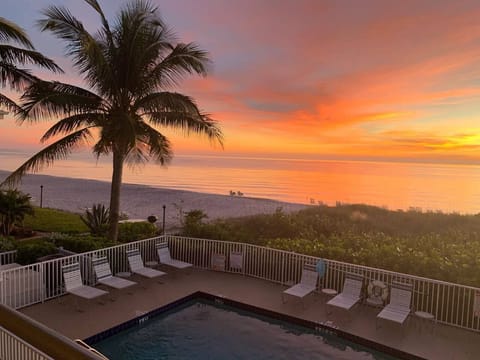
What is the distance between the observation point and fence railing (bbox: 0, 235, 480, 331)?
7414 millimetres

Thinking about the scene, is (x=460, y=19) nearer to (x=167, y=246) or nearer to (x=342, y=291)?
(x=342, y=291)

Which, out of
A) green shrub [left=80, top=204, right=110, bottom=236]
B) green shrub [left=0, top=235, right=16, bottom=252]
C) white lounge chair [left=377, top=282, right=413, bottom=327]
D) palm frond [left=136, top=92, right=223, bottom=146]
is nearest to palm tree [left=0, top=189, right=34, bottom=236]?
green shrub [left=80, top=204, right=110, bottom=236]

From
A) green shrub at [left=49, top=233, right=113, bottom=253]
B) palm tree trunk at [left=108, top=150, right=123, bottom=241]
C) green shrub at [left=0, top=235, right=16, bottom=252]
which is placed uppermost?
palm tree trunk at [left=108, top=150, right=123, bottom=241]

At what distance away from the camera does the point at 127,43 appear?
10688 millimetres

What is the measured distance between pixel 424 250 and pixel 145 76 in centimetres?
924

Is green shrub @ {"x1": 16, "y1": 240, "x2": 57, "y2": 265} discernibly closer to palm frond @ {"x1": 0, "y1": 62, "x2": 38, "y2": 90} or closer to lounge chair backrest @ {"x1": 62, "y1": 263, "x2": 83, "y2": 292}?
lounge chair backrest @ {"x1": 62, "y1": 263, "x2": 83, "y2": 292}

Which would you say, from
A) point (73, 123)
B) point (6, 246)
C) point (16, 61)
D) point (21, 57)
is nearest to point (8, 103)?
point (16, 61)

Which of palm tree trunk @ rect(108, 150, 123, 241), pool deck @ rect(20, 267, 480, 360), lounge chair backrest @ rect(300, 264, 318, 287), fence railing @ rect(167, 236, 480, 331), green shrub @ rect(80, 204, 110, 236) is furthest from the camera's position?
green shrub @ rect(80, 204, 110, 236)

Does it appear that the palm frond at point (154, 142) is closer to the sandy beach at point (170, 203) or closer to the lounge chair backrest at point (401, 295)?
the lounge chair backrest at point (401, 295)

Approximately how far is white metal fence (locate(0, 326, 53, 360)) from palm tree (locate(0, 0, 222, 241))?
6.48m

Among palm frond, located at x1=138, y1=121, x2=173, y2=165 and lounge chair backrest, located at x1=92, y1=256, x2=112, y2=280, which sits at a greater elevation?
palm frond, located at x1=138, y1=121, x2=173, y2=165

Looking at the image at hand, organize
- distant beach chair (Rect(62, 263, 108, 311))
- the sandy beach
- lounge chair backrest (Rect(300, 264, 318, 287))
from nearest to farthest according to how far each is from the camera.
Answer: distant beach chair (Rect(62, 263, 108, 311)) → lounge chair backrest (Rect(300, 264, 318, 287)) → the sandy beach

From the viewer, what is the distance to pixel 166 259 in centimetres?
1030

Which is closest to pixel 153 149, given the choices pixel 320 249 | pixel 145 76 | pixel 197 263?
pixel 145 76
